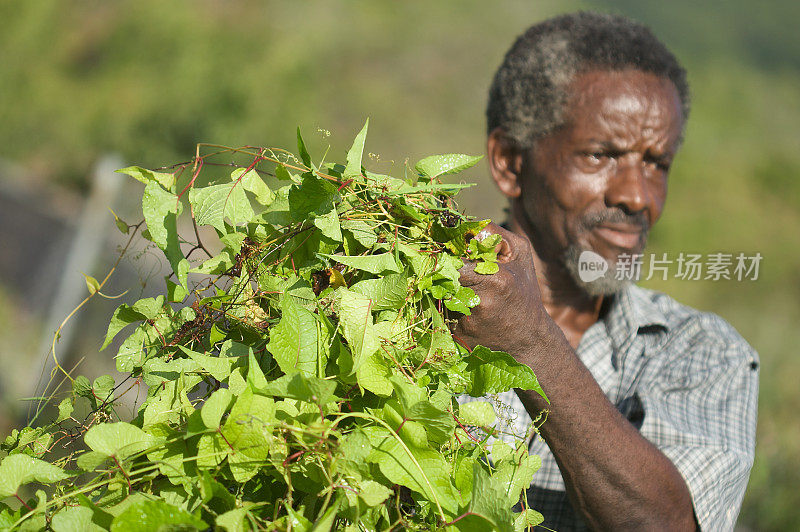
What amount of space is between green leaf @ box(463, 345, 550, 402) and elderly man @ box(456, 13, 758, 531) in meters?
0.37

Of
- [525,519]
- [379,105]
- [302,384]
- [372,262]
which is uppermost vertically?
[372,262]

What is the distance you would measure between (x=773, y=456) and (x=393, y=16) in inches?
642

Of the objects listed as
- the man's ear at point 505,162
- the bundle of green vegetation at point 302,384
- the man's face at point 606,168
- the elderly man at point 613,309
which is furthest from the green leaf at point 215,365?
the man's ear at point 505,162

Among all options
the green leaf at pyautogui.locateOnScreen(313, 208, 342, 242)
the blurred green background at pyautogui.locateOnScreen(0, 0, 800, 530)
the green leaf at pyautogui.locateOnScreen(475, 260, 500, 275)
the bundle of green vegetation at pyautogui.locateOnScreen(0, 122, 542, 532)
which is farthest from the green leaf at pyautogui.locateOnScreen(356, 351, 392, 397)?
the blurred green background at pyautogui.locateOnScreen(0, 0, 800, 530)

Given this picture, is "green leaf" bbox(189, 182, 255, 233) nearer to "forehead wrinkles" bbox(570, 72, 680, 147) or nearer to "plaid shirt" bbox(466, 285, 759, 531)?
"plaid shirt" bbox(466, 285, 759, 531)

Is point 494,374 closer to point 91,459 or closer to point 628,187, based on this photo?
point 91,459

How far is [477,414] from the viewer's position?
1102 millimetres

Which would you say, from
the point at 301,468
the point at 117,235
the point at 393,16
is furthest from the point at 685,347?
the point at 393,16

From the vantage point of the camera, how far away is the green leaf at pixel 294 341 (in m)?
1.00

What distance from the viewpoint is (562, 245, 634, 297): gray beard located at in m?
2.21

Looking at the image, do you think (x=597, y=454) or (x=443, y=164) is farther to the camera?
(x=597, y=454)


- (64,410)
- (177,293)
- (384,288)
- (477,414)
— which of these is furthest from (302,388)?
(64,410)

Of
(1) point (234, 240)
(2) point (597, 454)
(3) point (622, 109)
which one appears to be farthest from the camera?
(3) point (622, 109)

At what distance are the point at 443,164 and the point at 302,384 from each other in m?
0.51
